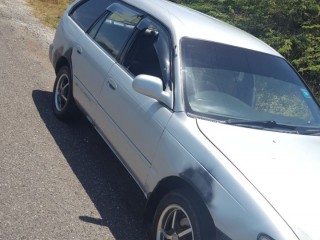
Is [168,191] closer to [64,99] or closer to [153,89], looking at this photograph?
[153,89]

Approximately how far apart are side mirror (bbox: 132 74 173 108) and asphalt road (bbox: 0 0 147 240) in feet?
3.68

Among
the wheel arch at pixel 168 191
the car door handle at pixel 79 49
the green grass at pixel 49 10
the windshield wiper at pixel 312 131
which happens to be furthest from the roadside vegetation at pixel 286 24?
the wheel arch at pixel 168 191

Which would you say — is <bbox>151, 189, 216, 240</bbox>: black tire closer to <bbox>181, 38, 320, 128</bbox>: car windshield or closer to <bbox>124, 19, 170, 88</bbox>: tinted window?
<bbox>181, 38, 320, 128</bbox>: car windshield

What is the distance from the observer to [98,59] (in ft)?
17.2

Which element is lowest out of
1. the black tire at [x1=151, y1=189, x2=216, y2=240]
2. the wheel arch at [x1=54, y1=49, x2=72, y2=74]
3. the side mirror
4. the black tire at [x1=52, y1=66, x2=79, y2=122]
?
the black tire at [x1=52, y1=66, x2=79, y2=122]

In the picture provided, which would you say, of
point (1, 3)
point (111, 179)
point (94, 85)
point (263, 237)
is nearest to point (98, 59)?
point (94, 85)

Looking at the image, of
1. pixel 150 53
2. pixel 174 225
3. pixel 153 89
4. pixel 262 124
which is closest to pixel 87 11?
pixel 150 53

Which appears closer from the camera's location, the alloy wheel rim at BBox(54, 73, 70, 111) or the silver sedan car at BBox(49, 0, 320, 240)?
the silver sedan car at BBox(49, 0, 320, 240)

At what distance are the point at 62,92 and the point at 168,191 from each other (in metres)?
2.91

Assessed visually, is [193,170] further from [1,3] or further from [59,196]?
[1,3]

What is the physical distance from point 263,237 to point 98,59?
2.93 metres

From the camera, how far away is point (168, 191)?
12.6 feet

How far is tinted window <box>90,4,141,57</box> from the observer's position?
16.6ft

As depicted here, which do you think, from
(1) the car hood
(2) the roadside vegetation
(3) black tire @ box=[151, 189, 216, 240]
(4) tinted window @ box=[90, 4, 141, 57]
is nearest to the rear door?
(4) tinted window @ box=[90, 4, 141, 57]
